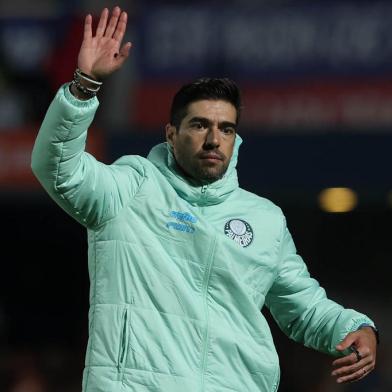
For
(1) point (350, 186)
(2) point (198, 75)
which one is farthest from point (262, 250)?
(2) point (198, 75)

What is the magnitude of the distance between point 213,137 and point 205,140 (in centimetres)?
3

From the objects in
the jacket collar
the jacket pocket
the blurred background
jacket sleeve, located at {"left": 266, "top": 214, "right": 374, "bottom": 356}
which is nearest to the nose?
the jacket collar

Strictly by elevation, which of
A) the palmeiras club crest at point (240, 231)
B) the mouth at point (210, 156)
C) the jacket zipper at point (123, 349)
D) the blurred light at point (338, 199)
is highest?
the mouth at point (210, 156)

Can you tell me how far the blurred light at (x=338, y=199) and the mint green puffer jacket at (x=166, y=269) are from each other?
5.34m

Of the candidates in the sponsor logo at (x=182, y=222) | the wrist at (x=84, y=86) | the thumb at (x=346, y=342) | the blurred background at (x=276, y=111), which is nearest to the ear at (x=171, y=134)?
the sponsor logo at (x=182, y=222)

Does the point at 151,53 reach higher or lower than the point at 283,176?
higher

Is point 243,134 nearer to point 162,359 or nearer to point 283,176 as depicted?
point 283,176

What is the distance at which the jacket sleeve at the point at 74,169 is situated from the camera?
4840 millimetres

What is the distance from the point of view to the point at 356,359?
520cm

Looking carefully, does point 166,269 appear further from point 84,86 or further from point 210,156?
point 84,86

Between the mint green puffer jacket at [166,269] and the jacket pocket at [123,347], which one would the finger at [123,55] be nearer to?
the mint green puffer jacket at [166,269]

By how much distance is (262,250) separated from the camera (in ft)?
17.6

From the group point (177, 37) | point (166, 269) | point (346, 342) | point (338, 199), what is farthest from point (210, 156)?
point (177, 37)

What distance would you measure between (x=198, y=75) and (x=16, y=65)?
157cm
